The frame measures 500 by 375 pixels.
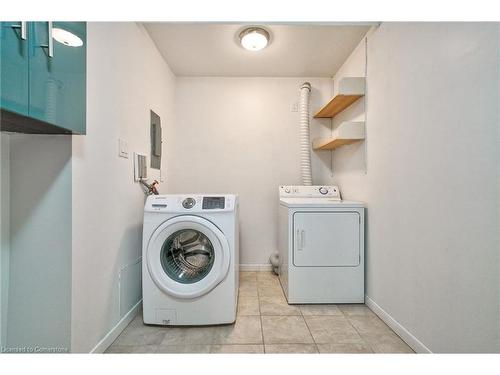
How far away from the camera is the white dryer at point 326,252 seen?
2045 millimetres

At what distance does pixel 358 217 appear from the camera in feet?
6.71

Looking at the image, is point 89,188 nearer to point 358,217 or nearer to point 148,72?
point 148,72

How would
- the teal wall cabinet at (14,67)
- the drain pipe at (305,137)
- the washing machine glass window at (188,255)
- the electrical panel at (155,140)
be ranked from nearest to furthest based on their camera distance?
the teal wall cabinet at (14,67), the washing machine glass window at (188,255), the electrical panel at (155,140), the drain pipe at (305,137)

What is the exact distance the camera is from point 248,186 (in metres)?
2.96

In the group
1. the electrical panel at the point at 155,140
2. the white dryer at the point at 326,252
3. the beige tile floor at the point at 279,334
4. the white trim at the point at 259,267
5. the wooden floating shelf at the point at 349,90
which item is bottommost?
the beige tile floor at the point at 279,334

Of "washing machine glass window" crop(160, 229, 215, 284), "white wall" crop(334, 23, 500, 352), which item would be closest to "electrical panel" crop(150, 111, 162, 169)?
"washing machine glass window" crop(160, 229, 215, 284)

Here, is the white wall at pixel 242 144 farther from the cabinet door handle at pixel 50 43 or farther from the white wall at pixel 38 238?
the cabinet door handle at pixel 50 43

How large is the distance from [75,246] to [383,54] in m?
2.27

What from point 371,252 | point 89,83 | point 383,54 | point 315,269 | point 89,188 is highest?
point 383,54

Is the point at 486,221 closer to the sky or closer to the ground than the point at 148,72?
closer to the ground

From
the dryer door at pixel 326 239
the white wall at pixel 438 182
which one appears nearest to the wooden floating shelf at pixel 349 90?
the white wall at pixel 438 182

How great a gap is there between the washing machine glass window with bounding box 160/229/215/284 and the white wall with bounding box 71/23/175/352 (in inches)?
11.4

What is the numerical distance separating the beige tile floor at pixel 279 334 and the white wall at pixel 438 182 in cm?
20

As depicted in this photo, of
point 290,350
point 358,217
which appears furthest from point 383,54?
point 290,350
